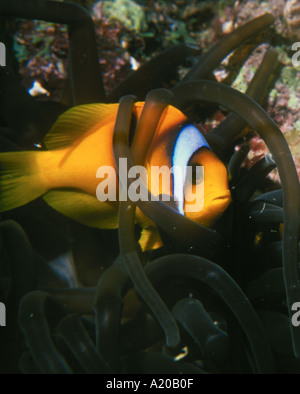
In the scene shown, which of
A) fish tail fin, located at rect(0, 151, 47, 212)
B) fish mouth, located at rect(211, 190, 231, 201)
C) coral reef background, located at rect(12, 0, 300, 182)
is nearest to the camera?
fish mouth, located at rect(211, 190, 231, 201)

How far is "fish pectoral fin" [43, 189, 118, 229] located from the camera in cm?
96

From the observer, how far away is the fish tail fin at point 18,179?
911 mm

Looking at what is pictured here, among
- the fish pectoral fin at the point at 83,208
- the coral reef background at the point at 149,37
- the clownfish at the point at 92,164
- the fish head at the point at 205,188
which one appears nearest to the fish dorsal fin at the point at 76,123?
the clownfish at the point at 92,164

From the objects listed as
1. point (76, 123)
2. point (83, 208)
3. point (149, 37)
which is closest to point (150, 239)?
point (83, 208)

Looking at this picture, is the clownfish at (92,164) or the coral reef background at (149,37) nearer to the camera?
the clownfish at (92,164)

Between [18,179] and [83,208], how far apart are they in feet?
0.67

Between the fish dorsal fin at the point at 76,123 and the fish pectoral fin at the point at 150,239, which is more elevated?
the fish dorsal fin at the point at 76,123

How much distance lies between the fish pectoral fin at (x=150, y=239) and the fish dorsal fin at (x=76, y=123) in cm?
33

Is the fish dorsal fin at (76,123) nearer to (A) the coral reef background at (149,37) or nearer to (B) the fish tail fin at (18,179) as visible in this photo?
(B) the fish tail fin at (18,179)

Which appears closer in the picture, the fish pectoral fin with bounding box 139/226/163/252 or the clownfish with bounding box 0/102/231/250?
the clownfish with bounding box 0/102/231/250

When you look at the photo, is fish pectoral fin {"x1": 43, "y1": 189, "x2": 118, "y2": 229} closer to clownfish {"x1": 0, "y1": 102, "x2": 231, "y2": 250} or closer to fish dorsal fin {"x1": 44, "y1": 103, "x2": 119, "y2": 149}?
clownfish {"x1": 0, "y1": 102, "x2": 231, "y2": 250}

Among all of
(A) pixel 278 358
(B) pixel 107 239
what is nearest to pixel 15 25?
(B) pixel 107 239

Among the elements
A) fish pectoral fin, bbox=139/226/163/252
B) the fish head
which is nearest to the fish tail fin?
fish pectoral fin, bbox=139/226/163/252
